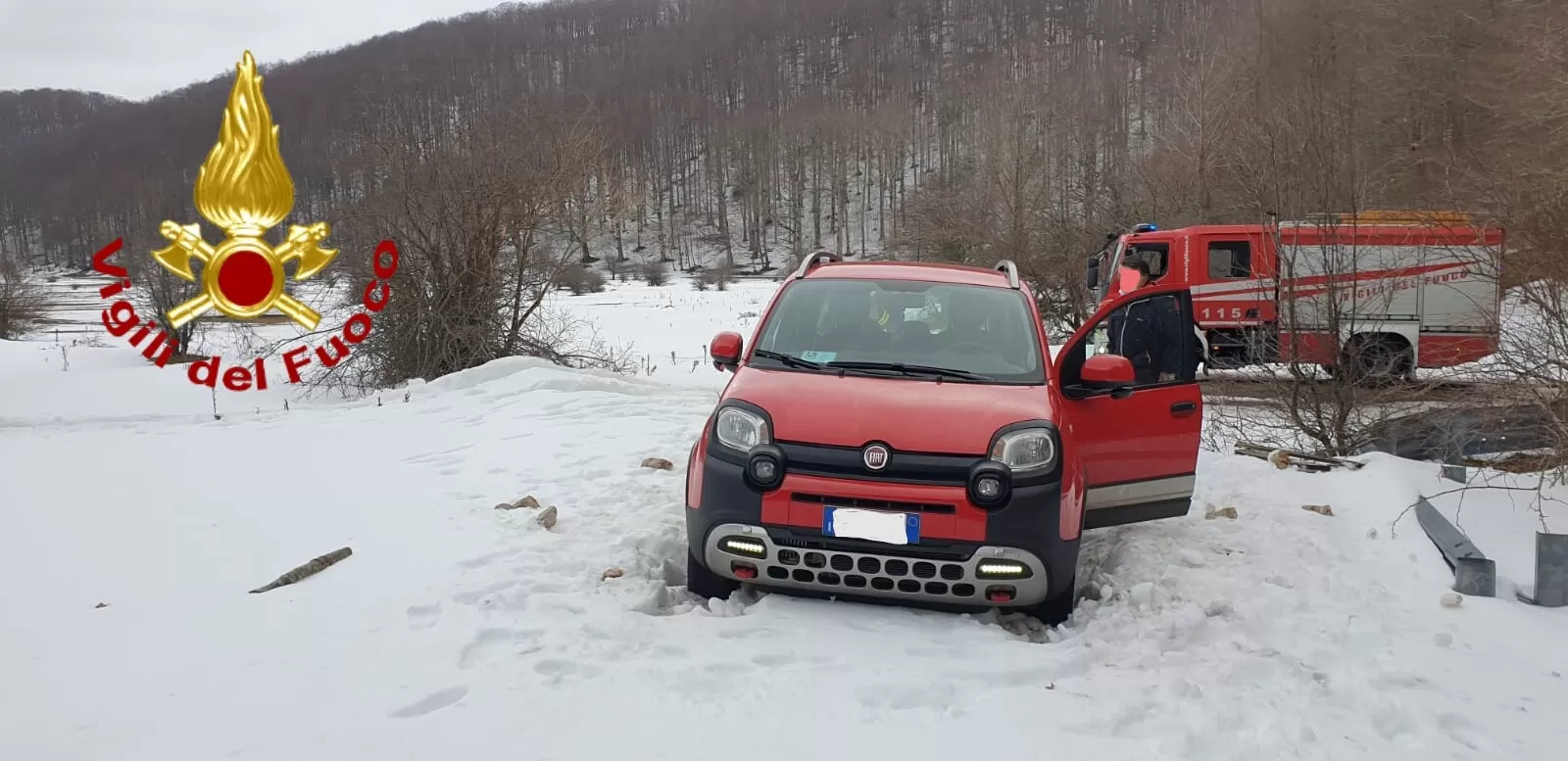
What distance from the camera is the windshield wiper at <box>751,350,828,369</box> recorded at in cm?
454

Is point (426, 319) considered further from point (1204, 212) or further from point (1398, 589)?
point (1204, 212)

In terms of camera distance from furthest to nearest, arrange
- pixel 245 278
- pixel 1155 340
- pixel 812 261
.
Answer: pixel 245 278 → pixel 812 261 → pixel 1155 340

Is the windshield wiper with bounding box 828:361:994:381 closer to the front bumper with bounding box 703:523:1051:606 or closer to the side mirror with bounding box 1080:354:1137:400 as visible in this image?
the side mirror with bounding box 1080:354:1137:400

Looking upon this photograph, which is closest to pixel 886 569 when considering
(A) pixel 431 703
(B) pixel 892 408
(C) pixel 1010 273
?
(B) pixel 892 408

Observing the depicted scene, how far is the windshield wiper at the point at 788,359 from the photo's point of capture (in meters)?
4.54

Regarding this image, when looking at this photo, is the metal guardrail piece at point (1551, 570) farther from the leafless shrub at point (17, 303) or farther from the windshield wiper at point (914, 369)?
the leafless shrub at point (17, 303)

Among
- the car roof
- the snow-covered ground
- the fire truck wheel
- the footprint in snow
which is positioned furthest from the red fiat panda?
the fire truck wheel

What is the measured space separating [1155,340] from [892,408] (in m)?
2.21

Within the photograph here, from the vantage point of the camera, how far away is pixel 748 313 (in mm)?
29719

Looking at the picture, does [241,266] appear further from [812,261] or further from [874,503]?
[874,503]

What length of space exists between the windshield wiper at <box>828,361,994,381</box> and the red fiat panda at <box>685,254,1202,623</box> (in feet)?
0.04

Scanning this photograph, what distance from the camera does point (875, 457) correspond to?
12.3ft

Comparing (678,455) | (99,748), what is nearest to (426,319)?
(678,455)

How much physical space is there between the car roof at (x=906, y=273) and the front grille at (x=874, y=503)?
6.21 feet
